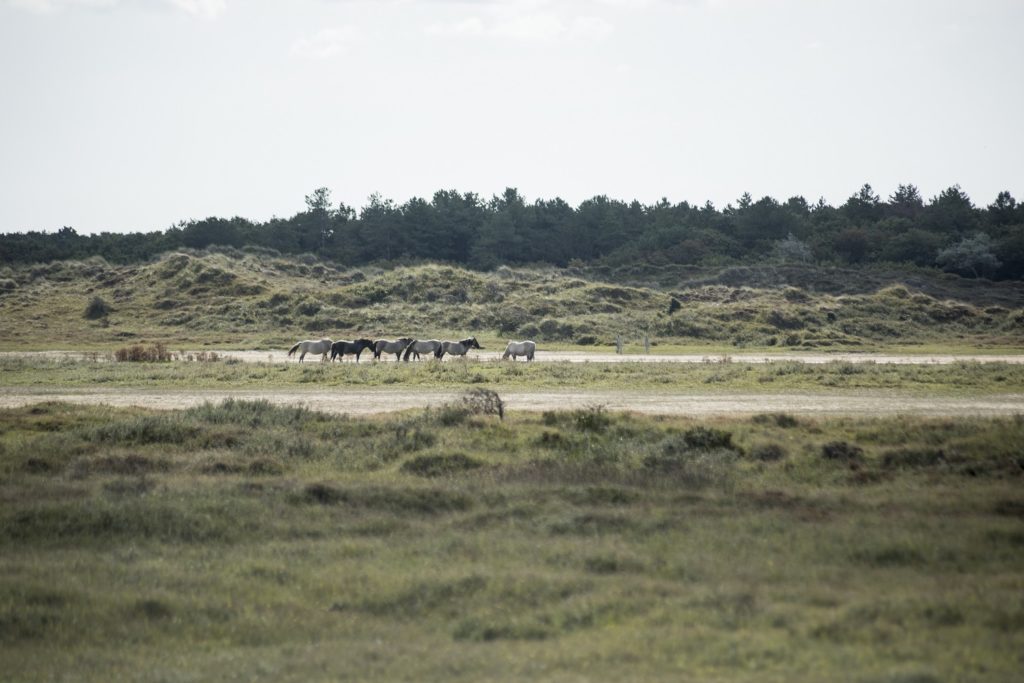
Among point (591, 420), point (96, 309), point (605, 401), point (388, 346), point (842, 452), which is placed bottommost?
point (605, 401)

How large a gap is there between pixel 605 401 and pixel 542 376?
811cm

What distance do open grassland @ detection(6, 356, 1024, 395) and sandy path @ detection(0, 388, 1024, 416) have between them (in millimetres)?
1918

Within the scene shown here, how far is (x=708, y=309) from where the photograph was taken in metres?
73.9

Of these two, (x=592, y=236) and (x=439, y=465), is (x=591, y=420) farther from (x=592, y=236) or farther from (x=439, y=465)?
(x=592, y=236)

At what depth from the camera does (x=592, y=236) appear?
122312 millimetres

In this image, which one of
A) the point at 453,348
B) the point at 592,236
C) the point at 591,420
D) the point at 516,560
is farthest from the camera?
the point at 592,236

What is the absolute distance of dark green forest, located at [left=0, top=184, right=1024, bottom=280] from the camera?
10881 centimetres

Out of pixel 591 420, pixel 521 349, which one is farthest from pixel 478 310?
pixel 591 420

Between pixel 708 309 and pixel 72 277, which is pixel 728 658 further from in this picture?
pixel 72 277

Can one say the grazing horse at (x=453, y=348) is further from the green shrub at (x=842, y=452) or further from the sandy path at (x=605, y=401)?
the green shrub at (x=842, y=452)

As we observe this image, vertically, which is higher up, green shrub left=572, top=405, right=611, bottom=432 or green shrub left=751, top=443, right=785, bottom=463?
green shrub left=572, top=405, right=611, bottom=432

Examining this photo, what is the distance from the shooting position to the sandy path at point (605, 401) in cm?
2623

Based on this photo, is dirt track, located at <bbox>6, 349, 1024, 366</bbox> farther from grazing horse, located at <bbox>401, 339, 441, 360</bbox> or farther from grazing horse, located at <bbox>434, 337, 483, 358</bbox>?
grazing horse, located at <bbox>401, 339, 441, 360</bbox>

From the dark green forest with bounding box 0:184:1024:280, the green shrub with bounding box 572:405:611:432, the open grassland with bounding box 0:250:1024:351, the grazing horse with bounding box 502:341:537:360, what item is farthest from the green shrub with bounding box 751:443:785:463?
the dark green forest with bounding box 0:184:1024:280
